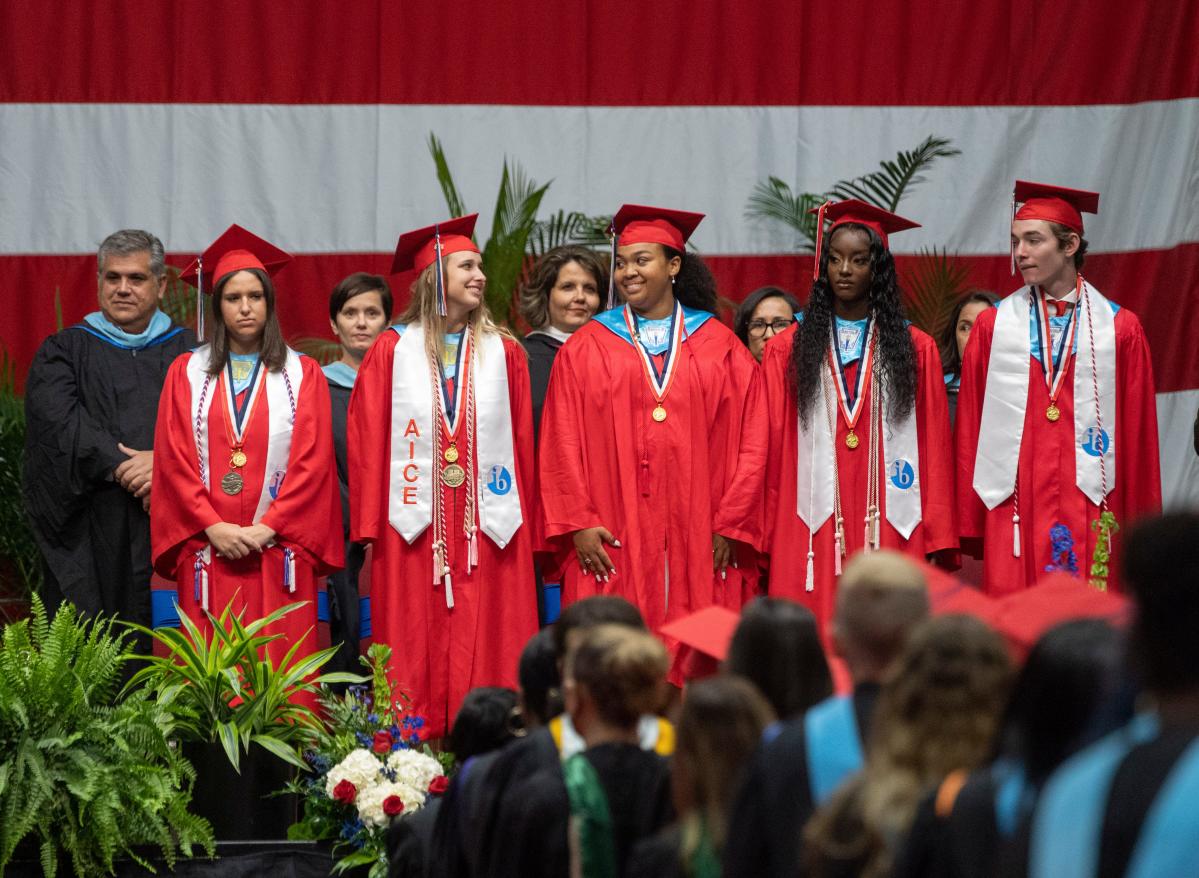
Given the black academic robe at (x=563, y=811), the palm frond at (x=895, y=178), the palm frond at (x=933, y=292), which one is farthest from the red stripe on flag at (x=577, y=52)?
the black academic robe at (x=563, y=811)

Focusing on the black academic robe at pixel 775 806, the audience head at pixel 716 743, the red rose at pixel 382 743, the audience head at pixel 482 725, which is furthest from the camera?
the red rose at pixel 382 743

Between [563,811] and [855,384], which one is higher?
[855,384]

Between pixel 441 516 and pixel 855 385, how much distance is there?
1525mm

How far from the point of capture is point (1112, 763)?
2303mm

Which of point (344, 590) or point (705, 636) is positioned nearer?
point (705, 636)

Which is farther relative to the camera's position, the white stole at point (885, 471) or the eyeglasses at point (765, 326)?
the eyeglasses at point (765, 326)

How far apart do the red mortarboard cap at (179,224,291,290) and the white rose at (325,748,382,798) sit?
2.15 m

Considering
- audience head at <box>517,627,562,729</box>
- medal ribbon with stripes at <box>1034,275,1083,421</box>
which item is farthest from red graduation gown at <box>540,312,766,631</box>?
audience head at <box>517,627,562,729</box>

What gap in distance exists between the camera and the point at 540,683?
3832 millimetres

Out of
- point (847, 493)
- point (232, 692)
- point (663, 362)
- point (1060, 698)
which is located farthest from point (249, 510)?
point (1060, 698)

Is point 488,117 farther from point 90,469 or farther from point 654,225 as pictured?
point 90,469

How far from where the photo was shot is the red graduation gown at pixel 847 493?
6.14 metres

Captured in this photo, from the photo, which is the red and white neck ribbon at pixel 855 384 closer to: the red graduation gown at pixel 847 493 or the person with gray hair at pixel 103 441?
the red graduation gown at pixel 847 493

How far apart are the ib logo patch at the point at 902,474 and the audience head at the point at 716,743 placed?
322cm
